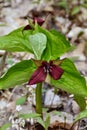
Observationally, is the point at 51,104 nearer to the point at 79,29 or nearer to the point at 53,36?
the point at 53,36

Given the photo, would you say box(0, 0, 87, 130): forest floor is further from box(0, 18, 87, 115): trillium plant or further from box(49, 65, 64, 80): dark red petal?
box(49, 65, 64, 80): dark red petal

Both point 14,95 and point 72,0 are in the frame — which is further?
point 72,0

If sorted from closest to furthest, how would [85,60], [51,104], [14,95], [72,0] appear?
[51,104]
[14,95]
[85,60]
[72,0]

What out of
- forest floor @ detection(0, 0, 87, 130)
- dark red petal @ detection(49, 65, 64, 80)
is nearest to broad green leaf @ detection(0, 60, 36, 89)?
dark red petal @ detection(49, 65, 64, 80)

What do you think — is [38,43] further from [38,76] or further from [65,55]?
[65,55]

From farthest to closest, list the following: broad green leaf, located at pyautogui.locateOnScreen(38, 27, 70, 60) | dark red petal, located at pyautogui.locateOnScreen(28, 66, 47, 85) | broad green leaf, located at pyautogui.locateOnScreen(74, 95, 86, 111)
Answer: broad green leaf, located at pyautogui.locateOnScreen(74, 95, 86, 111), broad green leaf, located at pyautogui.locateOnScreen(38, 27, 70, 60), dark red petal, located at pyautogui.locateOnScreen(28, 66, 47, 85)

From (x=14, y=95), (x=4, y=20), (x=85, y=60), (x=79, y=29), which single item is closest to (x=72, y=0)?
(x=79, y=29)

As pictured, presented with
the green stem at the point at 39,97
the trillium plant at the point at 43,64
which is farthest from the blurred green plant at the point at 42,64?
the green stem at the point at 39,97
